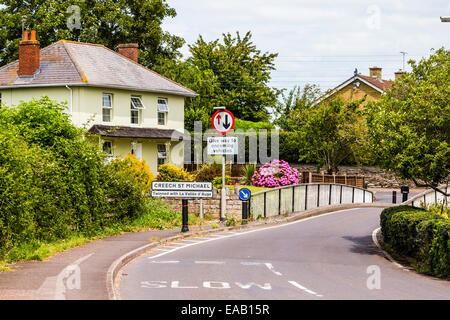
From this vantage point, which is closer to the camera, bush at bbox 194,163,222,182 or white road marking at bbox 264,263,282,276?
white road marking at bbox 264,263,282,276

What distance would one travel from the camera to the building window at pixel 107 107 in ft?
124

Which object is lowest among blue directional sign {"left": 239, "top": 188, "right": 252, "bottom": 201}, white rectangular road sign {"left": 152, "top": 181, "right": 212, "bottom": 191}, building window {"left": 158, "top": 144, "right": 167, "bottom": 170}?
blue directional sign {"left": 239, "top": 188, "right": 252, "bottom": 201}

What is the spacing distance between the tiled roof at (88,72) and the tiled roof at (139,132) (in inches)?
94.8

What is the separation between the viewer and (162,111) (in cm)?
4094

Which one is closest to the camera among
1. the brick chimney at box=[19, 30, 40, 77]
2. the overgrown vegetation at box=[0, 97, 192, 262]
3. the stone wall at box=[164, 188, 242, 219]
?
the overgrown vegetation at box=[0, 97, 192, 262]

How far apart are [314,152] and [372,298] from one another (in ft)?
122

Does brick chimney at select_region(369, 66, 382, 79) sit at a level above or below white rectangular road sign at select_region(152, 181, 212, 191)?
above

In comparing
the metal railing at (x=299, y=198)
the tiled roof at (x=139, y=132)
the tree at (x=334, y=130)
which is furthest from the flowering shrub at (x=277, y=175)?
the tree at (x=334, y=130)

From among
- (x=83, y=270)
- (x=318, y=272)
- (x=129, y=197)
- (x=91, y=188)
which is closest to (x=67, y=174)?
(x=91, y=188)

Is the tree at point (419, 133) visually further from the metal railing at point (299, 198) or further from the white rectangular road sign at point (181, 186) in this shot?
the metal railing at point (299, 198)

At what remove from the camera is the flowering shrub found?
34406 mm

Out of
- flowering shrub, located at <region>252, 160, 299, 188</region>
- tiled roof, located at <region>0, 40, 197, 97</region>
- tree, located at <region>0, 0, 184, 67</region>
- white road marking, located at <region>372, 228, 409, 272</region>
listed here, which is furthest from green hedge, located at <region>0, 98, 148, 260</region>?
tree, located at <region>0, 0, 184, 67</region>

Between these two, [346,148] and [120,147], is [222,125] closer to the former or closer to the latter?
[120,147]

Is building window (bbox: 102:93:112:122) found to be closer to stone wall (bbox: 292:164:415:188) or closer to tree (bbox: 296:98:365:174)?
tree (bbox: 296:98:365:174)
